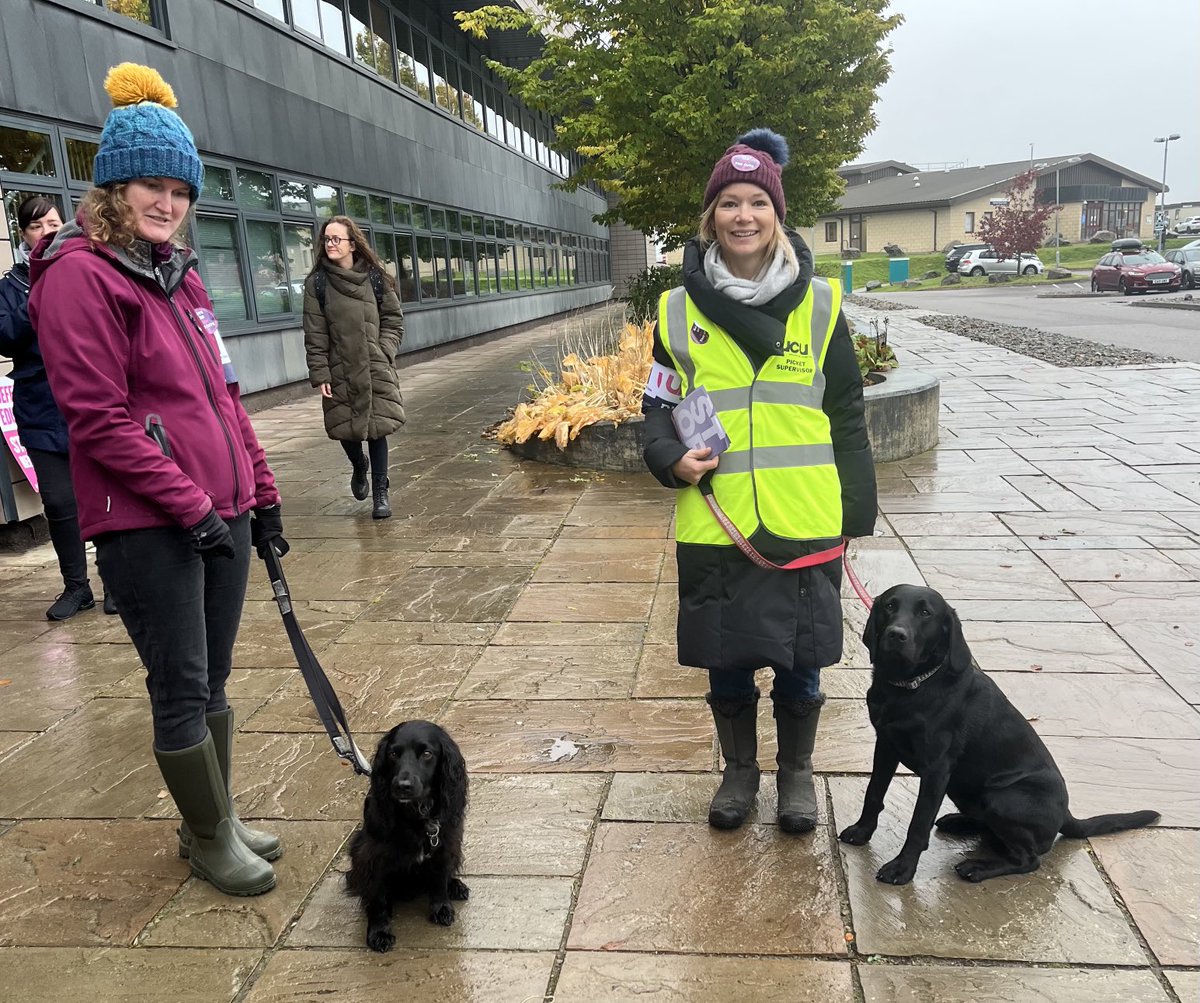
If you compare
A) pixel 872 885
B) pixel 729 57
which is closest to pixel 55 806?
pixel 872 885

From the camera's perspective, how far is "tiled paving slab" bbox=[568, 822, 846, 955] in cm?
237

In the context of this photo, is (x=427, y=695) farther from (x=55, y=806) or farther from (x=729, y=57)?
(x=729, y=57)

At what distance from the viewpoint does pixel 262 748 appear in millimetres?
3469

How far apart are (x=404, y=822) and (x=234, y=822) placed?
674 mm

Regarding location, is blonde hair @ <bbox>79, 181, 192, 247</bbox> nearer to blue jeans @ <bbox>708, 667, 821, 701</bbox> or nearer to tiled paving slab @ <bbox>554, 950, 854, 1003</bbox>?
blue jeans @ <bbox>708, 667, 821, 701</bbox>

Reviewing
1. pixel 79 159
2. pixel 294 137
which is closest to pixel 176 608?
pixel 79 159

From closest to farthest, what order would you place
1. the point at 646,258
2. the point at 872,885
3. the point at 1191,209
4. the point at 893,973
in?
the point at 893,973, the point at 872,885, the point at 646,258, the point at 1191,209

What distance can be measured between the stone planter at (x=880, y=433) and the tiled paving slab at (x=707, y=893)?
16.6 feet

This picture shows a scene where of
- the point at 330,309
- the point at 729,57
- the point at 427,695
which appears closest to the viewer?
the point at 427,695

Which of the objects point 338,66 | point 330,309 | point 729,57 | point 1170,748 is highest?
point 338,66

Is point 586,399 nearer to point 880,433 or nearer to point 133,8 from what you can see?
point 880,433

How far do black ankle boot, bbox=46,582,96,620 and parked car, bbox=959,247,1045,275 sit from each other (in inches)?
1936

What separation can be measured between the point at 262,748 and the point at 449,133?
18.5 metres

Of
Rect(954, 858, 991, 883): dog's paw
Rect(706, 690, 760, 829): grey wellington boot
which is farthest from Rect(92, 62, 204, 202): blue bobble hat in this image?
Rect(954, 858, 991, 883): dog's paw
